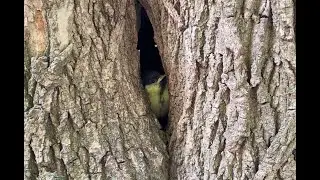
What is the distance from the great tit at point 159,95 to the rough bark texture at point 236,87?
111mm

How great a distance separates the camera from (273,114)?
3.81 feet

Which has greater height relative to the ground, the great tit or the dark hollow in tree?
the dark hollow in tree

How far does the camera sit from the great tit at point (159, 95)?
1414 millimetres

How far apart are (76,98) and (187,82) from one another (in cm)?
27

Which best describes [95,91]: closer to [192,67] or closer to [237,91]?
[192,67]

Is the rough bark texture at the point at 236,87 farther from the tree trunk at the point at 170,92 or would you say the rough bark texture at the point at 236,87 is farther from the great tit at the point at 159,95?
the great tit at the point at 159,95

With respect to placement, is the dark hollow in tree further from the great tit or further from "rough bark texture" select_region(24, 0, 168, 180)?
"rough bark texture" select_region(24, 0, 168, 180)

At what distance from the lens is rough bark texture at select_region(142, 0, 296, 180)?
1.14 m

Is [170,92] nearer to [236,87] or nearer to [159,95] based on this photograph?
[159,95]

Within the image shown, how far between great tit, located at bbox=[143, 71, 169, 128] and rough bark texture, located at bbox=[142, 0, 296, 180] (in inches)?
4.4

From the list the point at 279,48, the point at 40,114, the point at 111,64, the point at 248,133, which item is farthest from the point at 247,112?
the point at 40,114

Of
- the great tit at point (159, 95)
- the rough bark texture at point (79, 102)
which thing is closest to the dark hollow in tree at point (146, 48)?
the great tit at point (159, 95)

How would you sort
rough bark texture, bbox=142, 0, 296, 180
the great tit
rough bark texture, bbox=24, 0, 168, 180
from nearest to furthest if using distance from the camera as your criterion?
rough bark texture, bbox=142, 0, 296, 180 < rough bark texture, bbox=24, 0, 168, 180 < the great tit

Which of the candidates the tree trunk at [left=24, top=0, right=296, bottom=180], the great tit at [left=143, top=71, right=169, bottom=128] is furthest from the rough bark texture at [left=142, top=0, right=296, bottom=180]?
the great tit at [left=143, top=71, right=169, bottom=128]
